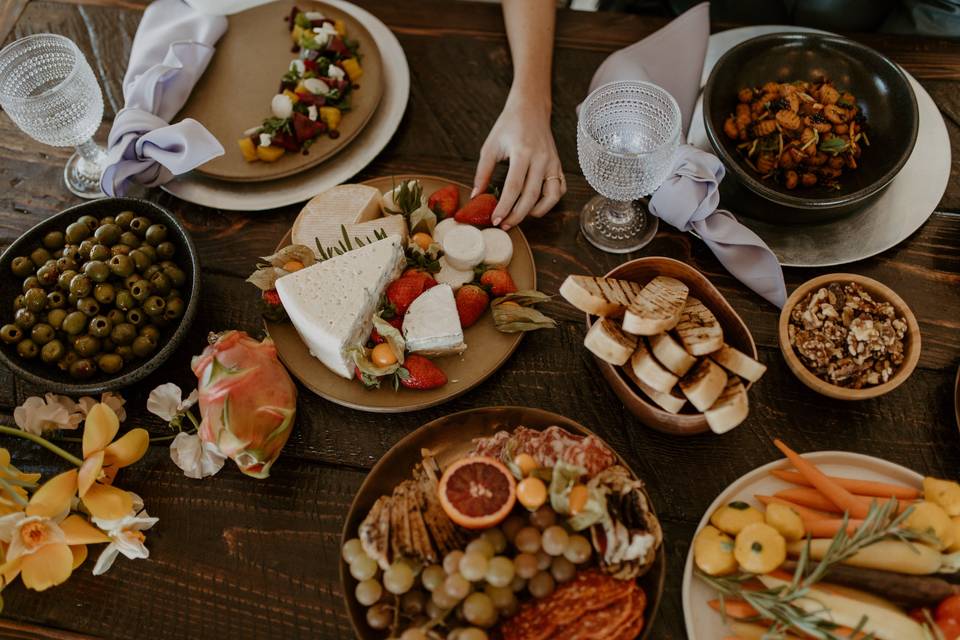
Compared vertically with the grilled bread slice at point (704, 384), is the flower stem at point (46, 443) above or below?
below

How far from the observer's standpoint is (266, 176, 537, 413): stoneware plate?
108cm

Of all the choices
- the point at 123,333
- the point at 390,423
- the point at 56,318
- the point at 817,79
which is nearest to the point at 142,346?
the point at 123,333

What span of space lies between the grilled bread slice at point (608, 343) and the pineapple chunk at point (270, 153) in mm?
686

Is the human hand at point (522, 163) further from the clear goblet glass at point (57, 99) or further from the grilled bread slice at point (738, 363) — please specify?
the clear goblet glass at point (57, 99)

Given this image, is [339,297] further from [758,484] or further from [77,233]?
[758,484]

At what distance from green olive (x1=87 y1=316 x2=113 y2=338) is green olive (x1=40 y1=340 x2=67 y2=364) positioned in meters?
0.05

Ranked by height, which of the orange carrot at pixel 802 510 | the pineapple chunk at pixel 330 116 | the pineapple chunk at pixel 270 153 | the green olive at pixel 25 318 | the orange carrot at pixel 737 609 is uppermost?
the pineapple chunk at pixel 330 116

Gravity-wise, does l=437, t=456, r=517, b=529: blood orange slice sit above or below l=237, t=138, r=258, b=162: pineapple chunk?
below

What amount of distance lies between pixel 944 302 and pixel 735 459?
0.46 m

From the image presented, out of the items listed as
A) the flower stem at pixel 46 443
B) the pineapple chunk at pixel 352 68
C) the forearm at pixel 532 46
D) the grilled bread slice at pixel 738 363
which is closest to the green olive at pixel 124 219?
the flower stem at pixel 46 443

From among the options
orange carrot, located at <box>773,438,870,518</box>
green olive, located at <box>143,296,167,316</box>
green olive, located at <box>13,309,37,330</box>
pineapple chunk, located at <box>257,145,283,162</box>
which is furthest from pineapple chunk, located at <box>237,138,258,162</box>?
orange carrot, located at <box>773,438,870,518</box>

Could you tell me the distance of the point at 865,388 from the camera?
40.5 inches

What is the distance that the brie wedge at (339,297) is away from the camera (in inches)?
42.4

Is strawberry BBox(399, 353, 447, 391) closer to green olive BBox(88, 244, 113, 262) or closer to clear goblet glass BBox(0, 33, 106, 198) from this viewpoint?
green olive BBox(88, 244, 113, 262)
